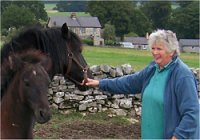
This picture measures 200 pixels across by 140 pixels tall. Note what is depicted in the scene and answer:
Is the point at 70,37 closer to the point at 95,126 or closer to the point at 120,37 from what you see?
the point at 95,126

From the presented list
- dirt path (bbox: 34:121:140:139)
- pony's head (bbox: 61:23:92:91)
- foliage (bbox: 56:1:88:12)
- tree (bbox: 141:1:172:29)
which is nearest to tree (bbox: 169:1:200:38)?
tree (bbox: 141:1:172:29)

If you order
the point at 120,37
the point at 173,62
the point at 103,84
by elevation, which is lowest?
the point at 120,37

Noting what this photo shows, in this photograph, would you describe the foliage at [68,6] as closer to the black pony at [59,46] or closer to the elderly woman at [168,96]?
the black pony at [59,46]

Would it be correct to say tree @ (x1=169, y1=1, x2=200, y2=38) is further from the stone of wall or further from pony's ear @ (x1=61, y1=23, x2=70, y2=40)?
pony's ear @ (x1=61, y1=23, x2=70, y2=40)

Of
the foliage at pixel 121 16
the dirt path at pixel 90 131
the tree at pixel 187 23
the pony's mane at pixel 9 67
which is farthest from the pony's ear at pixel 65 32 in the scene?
the foliage at pixel 121 16

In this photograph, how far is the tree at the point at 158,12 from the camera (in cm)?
3697

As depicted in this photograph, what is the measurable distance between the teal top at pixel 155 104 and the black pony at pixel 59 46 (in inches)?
63.0

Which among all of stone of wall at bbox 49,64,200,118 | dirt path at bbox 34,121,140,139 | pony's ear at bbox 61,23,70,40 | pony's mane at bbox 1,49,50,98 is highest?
pony's ear at bbox 61,23,70,40

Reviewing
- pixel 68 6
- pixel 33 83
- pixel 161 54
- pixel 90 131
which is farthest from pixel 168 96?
pixel 68 6

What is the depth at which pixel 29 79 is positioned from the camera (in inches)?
146

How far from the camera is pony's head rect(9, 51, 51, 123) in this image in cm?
363

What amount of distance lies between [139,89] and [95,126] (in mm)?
5239

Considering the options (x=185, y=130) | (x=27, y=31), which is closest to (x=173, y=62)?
(x=185, y=130)

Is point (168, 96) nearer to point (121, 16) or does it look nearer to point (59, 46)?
point (59, 46)
